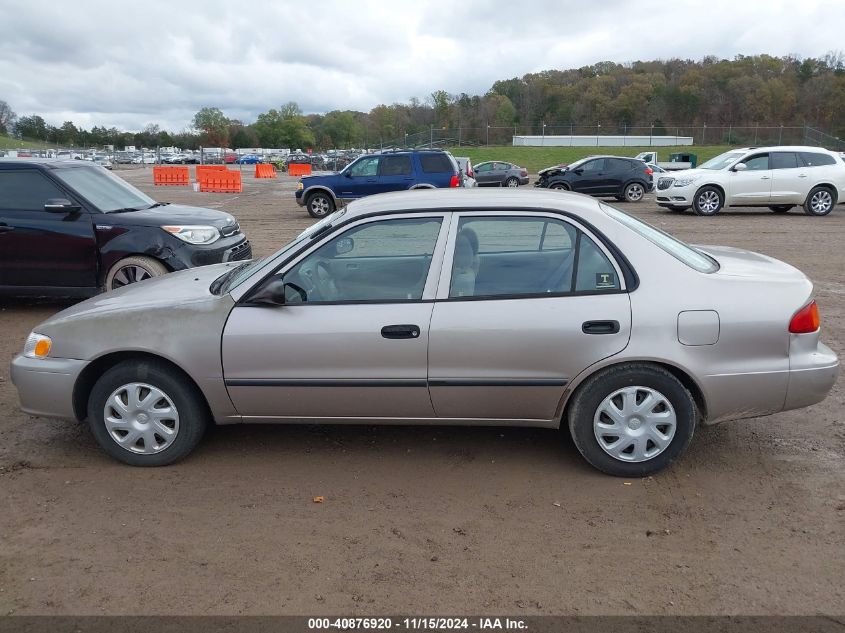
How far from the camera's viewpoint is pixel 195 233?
7719 millimetres

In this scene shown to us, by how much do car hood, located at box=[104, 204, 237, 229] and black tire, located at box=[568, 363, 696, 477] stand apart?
534 cm

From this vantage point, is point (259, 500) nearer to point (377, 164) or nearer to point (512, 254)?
point (512, 254)

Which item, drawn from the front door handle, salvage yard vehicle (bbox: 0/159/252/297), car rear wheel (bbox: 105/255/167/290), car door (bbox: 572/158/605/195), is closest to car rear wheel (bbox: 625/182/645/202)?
car door (bbox: 572/158/605/195)

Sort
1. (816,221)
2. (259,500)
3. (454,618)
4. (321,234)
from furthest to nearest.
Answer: (816,221) < (321,234) < (259,500) < (454,618)

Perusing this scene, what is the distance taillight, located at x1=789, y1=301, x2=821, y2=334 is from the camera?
385 cm

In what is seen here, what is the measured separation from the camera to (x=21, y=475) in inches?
163

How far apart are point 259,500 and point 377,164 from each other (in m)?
15.6

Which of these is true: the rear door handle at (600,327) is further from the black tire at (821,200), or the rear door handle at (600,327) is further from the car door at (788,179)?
the black tire at (821,200)

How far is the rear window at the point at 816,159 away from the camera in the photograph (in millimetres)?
18016

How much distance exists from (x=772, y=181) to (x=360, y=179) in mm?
10494

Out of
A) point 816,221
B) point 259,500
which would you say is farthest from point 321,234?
point 816,221

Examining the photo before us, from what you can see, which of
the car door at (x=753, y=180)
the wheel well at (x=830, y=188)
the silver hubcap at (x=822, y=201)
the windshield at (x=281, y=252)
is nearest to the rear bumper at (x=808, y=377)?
the windshield at (x=281, y=252)

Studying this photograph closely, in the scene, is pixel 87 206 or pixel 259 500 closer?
pixel 259 500

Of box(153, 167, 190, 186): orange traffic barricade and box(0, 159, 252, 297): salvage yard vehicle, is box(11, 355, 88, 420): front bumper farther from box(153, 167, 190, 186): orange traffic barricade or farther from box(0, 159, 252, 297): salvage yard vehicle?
box(153, 167, 190, 186): orange traffic barricade
